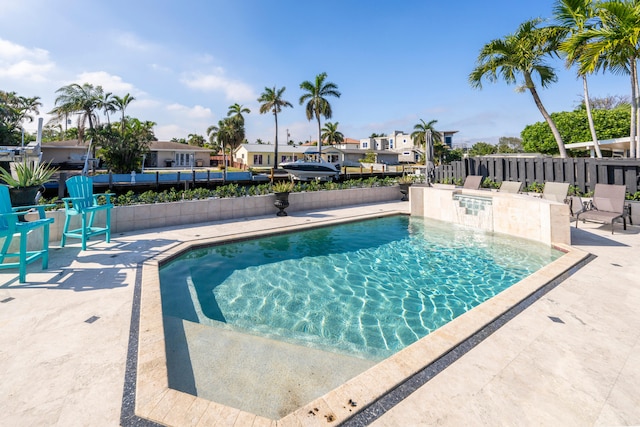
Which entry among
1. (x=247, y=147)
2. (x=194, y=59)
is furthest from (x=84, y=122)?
(x=194, y=59)

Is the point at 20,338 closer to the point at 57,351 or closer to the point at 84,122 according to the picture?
the point at 57,351

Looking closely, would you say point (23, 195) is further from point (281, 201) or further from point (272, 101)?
point (272, 101)

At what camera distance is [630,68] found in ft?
35.3

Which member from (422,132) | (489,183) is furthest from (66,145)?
(422,132)

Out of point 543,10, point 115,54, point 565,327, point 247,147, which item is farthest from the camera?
point 247,147

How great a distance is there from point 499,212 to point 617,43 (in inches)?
279

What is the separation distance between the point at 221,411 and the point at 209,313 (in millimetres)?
2170

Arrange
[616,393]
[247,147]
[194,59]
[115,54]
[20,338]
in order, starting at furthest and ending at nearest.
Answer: [247,147]
[194,59]
[115,54]
[20,338]
[616,393]

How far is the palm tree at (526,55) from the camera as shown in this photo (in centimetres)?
1397

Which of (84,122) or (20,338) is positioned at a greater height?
(84,122)

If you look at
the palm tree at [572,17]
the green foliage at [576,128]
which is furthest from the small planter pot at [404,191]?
the green foliage at [576,128]

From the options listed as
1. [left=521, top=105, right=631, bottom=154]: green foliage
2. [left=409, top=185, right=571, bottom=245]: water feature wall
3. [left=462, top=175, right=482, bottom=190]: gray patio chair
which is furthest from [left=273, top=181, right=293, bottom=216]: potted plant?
[left=521, top=105, right=631, bottom=154]: green foliage

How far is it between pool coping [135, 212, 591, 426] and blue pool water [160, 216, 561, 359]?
0.55 meters

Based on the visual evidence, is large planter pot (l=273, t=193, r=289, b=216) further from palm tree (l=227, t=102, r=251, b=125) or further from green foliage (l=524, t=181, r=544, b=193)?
palm tree (l=227, t=102, r=251, b=125)
